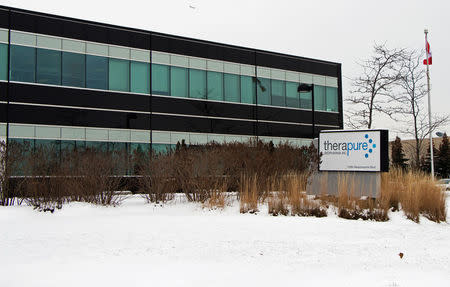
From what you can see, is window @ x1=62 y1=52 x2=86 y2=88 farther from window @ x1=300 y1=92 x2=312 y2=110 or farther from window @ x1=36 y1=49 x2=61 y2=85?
window @ x1=300 y1=92 x2=312 y2=110

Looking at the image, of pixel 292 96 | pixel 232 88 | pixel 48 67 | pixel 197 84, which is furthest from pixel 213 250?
pixel 292 96

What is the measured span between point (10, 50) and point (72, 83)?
149 inches

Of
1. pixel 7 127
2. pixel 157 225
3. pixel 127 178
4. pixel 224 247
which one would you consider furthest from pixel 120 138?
pixel 224 247

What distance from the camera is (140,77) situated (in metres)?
30.3

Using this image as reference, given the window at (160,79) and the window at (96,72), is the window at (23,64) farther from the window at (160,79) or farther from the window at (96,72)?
the window at (160,79)

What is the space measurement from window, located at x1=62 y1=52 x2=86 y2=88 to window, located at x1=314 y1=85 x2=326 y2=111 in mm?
19875

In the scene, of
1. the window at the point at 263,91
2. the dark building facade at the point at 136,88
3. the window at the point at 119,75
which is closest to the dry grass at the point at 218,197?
the dark building facade at the point at 136,88

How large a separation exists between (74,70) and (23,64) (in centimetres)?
289

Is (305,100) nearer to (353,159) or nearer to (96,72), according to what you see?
(96,72)

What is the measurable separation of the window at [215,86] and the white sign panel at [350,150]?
18023 mm

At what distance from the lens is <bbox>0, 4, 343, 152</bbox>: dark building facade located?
85.4 ft

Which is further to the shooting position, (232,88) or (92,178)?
(232,88)

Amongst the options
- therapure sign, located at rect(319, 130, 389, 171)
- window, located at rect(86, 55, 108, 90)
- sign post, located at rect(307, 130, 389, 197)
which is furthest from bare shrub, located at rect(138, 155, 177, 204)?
window, located at rect(86, 55, 108, 90)

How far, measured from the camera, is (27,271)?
23.2 ft
